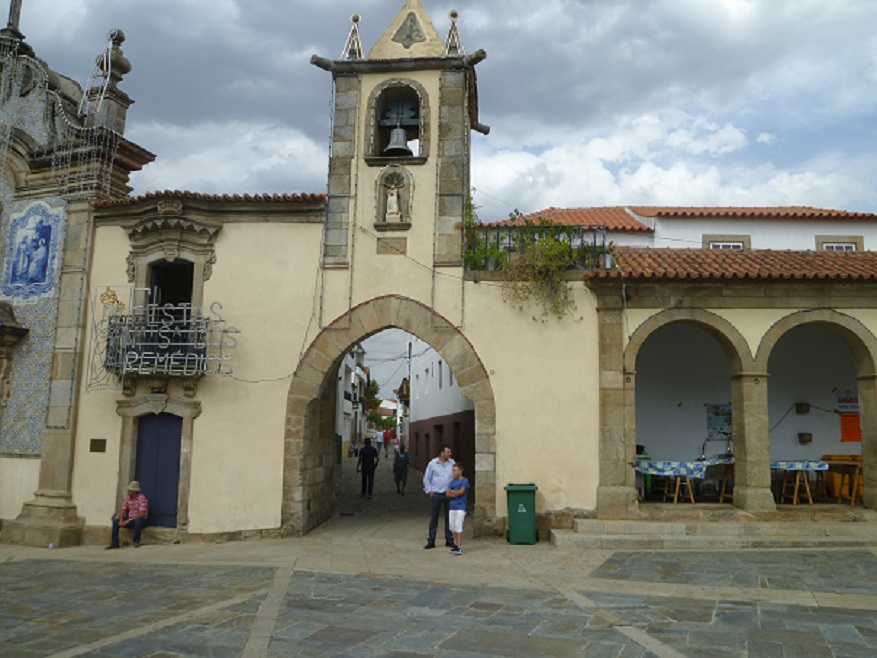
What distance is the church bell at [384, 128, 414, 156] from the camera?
11.8m

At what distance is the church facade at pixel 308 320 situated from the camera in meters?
11.0

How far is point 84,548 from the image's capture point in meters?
11.0

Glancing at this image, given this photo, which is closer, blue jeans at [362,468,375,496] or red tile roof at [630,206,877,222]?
blue jeans at [362,468,375,496]

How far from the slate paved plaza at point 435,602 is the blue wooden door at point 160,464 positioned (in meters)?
0.89

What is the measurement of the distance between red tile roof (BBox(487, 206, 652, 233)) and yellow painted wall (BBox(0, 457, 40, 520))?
42.1 feet

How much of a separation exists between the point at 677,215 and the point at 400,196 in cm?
1048

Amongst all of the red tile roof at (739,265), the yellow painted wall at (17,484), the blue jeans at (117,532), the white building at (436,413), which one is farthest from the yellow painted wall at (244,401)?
the white building at (436,413)

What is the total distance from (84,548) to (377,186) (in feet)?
24.5

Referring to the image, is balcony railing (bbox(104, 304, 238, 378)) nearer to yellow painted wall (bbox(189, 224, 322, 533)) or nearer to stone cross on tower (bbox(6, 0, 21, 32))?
yellow painted wall (bbox(189, 224, 322, 533))

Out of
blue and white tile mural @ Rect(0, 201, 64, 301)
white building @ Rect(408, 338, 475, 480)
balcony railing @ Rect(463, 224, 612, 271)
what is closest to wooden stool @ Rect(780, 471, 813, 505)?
balcony railing @ Rect(463, 224, 612, 271)

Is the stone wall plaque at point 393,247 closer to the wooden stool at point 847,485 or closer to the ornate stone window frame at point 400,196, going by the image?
the ornate stone window frame at point 400,196

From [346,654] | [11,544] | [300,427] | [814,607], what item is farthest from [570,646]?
[11,544]

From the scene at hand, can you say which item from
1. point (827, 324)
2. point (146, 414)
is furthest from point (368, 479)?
point (827, 324)

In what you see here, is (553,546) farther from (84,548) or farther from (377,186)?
(84,548)
